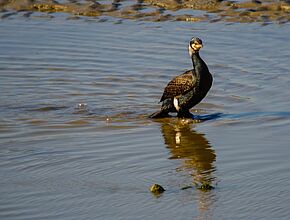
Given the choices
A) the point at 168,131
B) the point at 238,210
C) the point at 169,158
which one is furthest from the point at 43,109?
the point at 238,210

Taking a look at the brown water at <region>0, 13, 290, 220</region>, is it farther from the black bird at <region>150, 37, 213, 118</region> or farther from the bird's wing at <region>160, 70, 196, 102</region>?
the bird's wing at <region>160, 70, 196, 102</region>

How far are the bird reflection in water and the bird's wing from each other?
33cm

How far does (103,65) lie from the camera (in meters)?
13.9

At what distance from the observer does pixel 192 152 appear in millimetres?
9758

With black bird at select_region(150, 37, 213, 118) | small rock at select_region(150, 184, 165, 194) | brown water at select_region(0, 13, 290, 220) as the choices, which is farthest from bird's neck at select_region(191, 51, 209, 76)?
small rock at select_region(150, 184, 165, 194)

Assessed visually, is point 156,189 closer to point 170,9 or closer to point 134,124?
point 134,124

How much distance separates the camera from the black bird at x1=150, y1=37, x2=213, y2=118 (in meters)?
11.5

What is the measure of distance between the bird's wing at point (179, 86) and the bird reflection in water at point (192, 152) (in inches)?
12.8

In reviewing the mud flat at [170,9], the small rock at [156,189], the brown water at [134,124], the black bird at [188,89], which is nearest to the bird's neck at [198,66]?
the black bird at [188,89]

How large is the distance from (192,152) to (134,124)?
1439 millimetres

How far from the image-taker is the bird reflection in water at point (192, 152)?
8344 mm

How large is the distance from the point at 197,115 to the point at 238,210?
4.43 meters

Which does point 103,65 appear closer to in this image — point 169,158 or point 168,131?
point 168,131

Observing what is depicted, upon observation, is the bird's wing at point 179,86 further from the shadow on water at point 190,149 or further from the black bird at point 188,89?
A: the shadow on water at point 190,149
